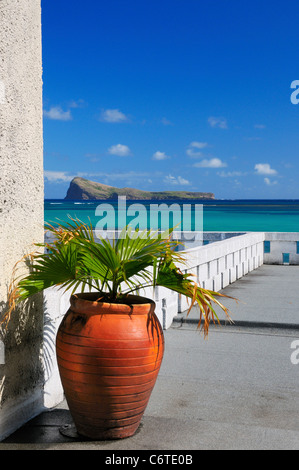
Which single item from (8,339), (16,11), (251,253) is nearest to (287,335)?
(8,339)

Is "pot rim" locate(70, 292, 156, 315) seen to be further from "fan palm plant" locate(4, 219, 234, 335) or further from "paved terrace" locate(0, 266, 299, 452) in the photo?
"paved terrace" locate(0, 266, 299, 452)

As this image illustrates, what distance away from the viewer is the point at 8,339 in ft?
11.9

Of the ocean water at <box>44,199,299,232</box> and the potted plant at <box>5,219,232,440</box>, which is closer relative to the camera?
the potted plant at <box>5,219,232,440</box>

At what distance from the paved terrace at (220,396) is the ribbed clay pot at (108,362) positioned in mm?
191

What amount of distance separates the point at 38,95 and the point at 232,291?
693 cm

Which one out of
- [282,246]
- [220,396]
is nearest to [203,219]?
[282,246]

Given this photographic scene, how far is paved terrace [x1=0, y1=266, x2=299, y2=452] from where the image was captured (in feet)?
11.6

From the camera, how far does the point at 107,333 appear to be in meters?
3.33

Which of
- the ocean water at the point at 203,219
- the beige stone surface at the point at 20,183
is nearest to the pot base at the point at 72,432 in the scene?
the beige stone surface at the point at 20,183

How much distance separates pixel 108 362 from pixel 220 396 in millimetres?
1709

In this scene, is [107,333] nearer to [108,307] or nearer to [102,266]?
[108,307]

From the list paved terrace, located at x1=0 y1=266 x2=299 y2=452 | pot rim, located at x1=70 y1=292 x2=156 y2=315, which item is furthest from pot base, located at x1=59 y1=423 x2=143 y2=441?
pot rim, located at x1=70 y1=292 x2=156 y2=315

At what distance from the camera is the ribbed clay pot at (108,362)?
131 inches
